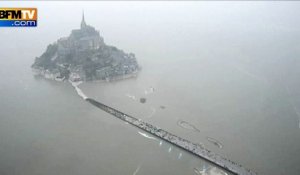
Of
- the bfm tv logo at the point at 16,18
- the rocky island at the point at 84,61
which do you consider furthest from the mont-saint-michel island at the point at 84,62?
the bfm tv logo at the point at 16,18

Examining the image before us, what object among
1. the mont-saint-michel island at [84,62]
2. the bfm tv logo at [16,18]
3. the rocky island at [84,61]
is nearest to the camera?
the bfm tv logo at [16,18]

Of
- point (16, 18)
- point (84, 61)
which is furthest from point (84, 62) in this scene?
point (16, 18)

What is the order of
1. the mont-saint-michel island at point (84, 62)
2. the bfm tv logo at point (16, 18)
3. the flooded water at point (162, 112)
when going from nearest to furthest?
1. the flooded water at point (162, 112)
2. the bfm tv logo at point (16, 18)
3. the mont-saint-michel island at point (84, 62)

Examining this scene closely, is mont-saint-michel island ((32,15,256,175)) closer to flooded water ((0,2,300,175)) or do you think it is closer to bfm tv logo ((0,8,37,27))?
flooded water ((0,2,300,175))

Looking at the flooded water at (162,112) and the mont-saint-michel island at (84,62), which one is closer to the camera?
the flooded water at (162,112)

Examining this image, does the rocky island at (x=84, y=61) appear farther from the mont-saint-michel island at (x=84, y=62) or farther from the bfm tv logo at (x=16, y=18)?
the bfm tv logo at (x=16, y=18)

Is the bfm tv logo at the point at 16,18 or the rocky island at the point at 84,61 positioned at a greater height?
the bfm tv logo at the point at 16,18
